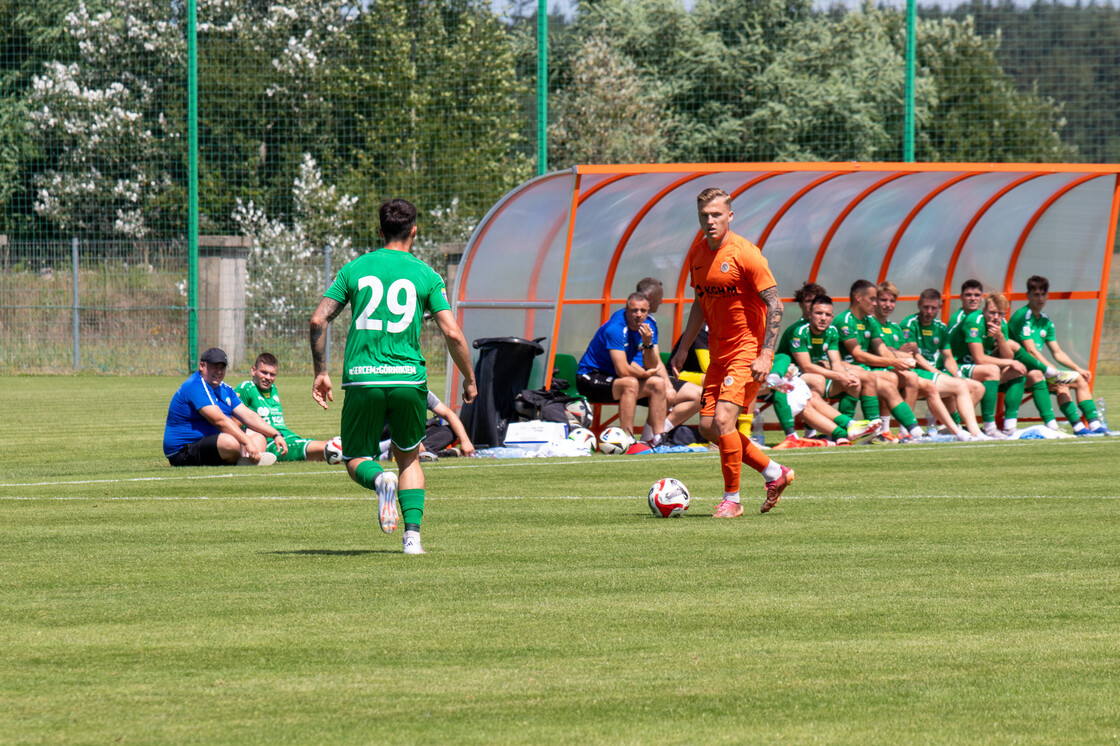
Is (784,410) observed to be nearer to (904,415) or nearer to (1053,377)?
(904,415)

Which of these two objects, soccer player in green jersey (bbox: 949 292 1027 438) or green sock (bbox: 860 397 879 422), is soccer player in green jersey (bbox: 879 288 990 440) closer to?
soccer player in green jersey (bbox: 949 292 1027 438)

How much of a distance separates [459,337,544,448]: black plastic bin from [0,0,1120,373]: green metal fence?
37.8 ft

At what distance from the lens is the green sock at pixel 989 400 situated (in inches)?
696

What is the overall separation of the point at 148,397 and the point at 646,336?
1160cm

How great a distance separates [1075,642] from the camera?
5.77 meters

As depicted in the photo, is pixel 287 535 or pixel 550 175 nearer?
pixel 287 535

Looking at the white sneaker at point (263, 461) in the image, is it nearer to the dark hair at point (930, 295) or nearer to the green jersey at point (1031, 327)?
the dark hair at point (930, 295)

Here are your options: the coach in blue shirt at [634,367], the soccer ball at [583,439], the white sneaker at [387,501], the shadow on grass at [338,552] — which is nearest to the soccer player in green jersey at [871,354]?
the coach in blue shirt at [634,367]

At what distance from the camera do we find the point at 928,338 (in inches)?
714

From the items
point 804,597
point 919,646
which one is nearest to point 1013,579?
point 804,597

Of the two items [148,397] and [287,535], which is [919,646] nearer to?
[287,535]

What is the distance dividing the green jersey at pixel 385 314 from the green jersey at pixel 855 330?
9.76m

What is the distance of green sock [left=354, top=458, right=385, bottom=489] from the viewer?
8078mm

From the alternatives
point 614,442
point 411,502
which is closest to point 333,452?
point 614,442
